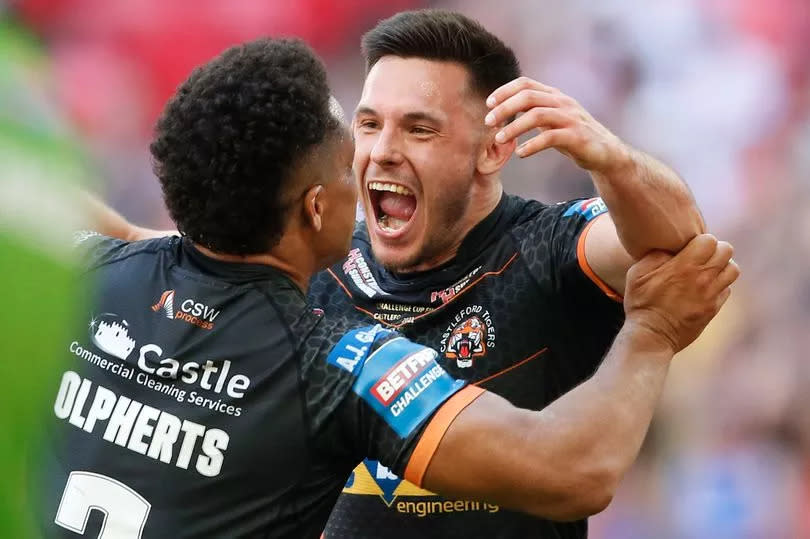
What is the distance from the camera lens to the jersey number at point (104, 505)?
7.84 feet

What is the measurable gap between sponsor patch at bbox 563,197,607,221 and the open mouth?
673 millimetres

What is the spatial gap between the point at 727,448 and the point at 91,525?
4.45m

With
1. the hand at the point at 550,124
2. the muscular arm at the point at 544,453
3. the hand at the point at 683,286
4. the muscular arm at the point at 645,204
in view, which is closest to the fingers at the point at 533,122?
the hand at the point at 550,124

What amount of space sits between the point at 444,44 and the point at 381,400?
1936 millimetres

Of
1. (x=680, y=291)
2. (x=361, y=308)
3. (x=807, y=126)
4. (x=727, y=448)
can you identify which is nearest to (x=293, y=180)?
(x=680, y=291)

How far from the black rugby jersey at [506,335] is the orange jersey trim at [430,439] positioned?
3.50ft

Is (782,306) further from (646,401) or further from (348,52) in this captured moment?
(646,401)

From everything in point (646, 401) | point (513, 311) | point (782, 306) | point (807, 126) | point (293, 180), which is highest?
point (807, 126)

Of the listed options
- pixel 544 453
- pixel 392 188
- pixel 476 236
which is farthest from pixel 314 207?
pixel 392 188

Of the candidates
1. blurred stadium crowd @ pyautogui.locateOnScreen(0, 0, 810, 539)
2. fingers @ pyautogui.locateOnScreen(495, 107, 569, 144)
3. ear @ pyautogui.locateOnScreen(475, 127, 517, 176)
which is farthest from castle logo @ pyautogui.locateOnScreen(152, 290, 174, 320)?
blurred stadium crowd @ pyautogui.locateOnScreen(0, 0, 810, 539)

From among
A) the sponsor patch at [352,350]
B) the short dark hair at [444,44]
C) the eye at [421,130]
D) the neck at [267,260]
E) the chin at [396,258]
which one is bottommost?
the sponsor patch at [352,350]

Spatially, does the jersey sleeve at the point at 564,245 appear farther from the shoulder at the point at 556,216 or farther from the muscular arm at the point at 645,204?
the muscular arm at the point at 645,204

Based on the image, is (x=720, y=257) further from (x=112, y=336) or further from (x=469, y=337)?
(x=112, y=336)

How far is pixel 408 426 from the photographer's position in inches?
94.3
